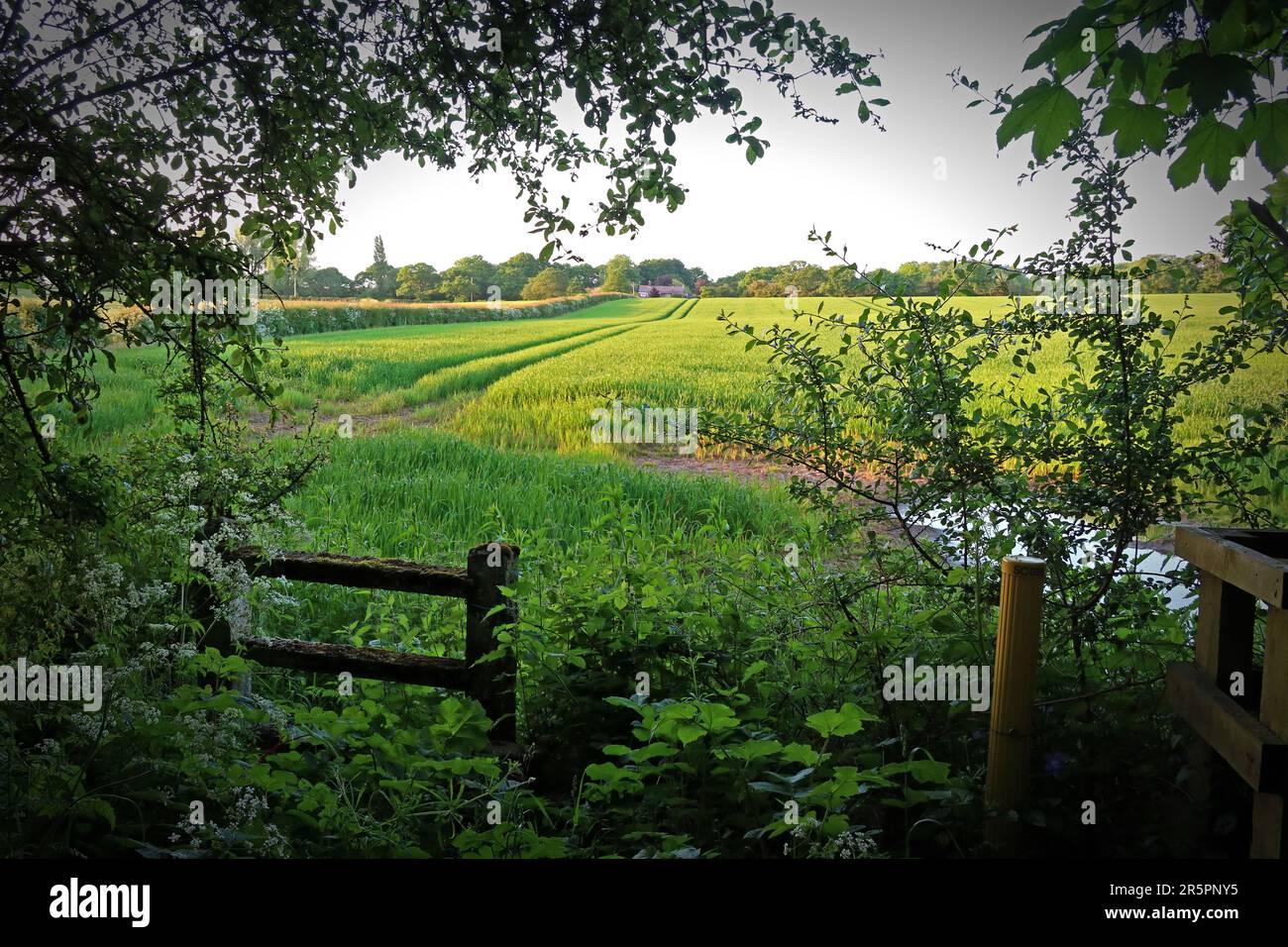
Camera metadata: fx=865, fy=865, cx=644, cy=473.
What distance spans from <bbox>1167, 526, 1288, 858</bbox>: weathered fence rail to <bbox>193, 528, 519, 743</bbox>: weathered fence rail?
2.42 metres

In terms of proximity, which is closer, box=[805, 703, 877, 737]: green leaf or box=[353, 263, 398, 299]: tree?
box=[805, 703, 877, 737]: green leaf

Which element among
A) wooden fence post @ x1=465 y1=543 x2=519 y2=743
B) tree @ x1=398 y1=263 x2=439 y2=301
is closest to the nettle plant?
wooden fence post @ x1=465 y1=543 x2=519 y2=743

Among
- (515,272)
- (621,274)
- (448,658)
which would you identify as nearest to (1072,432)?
(448,658)

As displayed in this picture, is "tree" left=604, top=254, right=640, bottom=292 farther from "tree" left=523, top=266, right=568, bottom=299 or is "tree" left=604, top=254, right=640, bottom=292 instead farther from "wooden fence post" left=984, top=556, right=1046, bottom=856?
"wooden fence post" left=984, top=556, right=1046, bottom=856

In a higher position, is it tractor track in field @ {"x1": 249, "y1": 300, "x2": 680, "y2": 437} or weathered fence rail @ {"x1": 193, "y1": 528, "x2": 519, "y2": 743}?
tractor track in field @ {"x1": 249, "y1": 300, "x2": 680, "y2": 437}

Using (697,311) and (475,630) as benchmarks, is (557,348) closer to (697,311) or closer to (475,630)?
(697,311)

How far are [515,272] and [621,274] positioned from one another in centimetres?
136

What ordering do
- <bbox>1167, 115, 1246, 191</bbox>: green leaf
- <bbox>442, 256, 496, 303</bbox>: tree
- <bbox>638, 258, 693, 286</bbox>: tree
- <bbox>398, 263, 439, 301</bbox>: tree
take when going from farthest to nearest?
<bbox>398, 263, 439, 301</bbox>: tree → <bbox>442, 256, 496, 303</bbox>: tree → <bbox>638, 258, 693, 286</bbox>: tree → <bbox>1167, 115, 1246, 191</bbox>: green leaf

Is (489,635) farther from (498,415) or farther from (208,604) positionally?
(498,415)

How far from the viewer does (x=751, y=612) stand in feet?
14.5

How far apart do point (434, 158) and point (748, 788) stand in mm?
3613

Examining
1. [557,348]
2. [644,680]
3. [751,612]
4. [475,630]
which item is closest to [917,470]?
[751,612]

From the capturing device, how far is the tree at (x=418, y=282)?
11035mm

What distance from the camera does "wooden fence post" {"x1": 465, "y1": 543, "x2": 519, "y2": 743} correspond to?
138 inches
